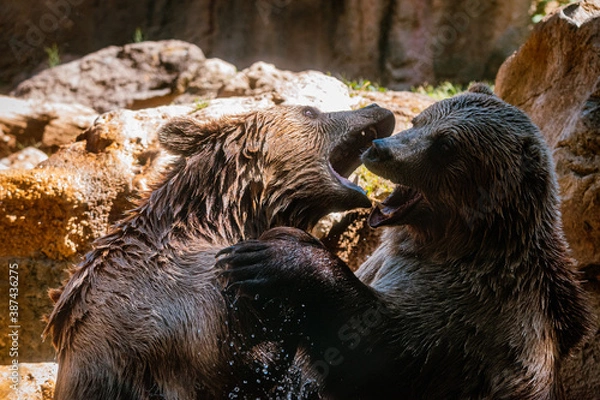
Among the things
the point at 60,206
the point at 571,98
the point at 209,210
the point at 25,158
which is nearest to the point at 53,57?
the point at 25,158

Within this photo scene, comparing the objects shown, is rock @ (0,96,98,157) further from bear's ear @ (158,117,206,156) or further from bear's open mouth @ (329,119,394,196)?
bear's open mouth @ (329,119,394,196)

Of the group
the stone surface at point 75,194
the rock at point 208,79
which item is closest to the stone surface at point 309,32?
the rock at point 208,79

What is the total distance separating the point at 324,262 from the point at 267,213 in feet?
2.67

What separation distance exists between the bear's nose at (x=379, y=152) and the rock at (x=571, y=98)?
2.20m

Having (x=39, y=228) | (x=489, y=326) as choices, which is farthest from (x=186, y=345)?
(x=39, y=228)

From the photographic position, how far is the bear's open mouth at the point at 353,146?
16.9ft

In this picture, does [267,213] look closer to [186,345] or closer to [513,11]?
[186,345]

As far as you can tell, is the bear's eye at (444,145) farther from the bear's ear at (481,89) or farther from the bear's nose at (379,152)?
the bear's ear at (481,89)

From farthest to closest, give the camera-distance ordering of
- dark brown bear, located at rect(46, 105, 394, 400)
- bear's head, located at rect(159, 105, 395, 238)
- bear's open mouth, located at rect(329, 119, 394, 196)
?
bear's open mouth, located at rect(329, 119, 394, 196) → bear's head, located at rect(159, 105, 395, 238) → dark brown bear, located at rect(46, 105, 394, 400)

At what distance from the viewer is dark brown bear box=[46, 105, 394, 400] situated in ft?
13.4

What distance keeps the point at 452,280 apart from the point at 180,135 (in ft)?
6.52

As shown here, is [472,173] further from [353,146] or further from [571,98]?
[571,98]

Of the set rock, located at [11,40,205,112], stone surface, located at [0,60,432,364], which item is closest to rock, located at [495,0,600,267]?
stone surface, located at [0,60,432,364]

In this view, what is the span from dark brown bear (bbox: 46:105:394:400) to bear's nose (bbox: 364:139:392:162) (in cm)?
31
